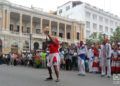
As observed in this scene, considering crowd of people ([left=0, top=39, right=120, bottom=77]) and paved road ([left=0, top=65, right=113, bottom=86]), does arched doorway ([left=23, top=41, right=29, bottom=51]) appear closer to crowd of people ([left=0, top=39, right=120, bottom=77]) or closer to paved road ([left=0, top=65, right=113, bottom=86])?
crowd of people ([left=0, top=39, right=120, bottom=77])

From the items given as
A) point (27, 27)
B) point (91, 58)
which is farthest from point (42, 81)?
point (27, 27)

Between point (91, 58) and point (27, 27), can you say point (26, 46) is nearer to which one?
point (27, 27)

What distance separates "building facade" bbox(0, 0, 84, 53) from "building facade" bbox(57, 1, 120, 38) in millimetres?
10834

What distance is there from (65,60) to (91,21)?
70.2 metres

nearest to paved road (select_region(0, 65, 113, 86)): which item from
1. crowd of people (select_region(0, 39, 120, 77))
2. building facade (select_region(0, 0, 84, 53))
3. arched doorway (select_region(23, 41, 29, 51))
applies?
crowd of people (select_region(0, 39, 120, 77))

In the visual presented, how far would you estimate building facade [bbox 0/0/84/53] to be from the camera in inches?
2325

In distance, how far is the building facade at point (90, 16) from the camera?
293 feet

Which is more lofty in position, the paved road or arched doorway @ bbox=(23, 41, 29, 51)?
arched doorway @ bbox=(23, 41, 29, 51)

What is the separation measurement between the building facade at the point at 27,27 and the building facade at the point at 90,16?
10.8m

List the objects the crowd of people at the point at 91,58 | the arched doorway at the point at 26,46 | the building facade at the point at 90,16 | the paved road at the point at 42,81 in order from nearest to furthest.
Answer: the paved road at the point at 42,81 < the crowd of people at the point at 91,58 < the arched doorway at the point at 26,46 < the building facade at the point at 90,16

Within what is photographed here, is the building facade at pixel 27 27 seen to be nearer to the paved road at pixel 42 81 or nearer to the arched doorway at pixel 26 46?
the arched doorway at pixel 26 46

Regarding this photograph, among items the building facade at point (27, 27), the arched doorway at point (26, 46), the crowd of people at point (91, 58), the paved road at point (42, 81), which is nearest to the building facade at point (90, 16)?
the building facade at point (27, 27)

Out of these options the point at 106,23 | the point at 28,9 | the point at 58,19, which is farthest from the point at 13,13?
the point at 106,23

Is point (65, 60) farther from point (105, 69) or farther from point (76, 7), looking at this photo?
point (76, 7)
